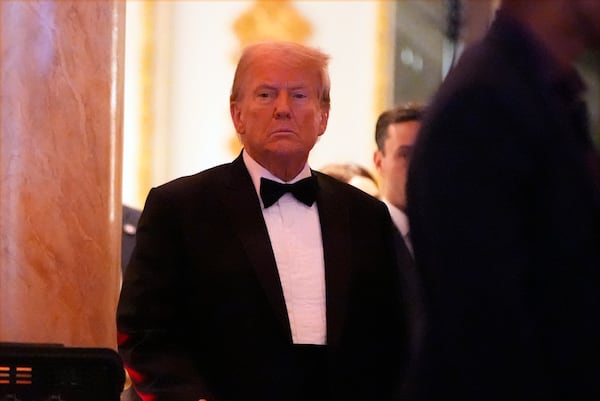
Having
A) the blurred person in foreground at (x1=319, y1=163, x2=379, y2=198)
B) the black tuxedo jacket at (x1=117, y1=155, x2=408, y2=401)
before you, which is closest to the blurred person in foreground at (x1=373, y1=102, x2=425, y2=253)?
the black tuxedo jacket at (x1=117, y1=155, x2=408, y2=401)

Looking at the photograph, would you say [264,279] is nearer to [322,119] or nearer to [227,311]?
[227,311]

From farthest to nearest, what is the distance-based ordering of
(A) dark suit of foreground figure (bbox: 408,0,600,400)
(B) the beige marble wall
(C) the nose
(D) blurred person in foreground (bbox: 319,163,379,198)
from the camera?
(D) blurred person in foreground (bbox: 319,163,379,198)
(B) the beige marble wall
(C) the nose
(A) dark suit of foreground figure (bbox: 408,0,600,400)

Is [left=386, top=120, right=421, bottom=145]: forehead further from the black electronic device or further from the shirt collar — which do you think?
the black electronic device

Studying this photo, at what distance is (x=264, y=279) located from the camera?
1910 mm

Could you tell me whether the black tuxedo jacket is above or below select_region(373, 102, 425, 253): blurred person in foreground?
below

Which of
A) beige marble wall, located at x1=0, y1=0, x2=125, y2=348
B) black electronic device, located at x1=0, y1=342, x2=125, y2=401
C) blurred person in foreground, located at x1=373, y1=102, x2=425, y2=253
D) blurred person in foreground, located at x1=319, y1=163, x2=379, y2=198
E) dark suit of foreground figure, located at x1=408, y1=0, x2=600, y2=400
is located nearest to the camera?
dark suit of foreground figure, located at x1=408, y1=0, x2=600, y2=400

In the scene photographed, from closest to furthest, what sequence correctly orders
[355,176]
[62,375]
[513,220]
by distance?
[513,220] < [62,375] < [355,176]

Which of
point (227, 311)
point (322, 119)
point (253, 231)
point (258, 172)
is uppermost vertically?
point (322, 119)

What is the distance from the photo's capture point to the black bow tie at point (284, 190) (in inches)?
78.5

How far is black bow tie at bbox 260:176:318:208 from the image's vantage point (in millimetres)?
1995

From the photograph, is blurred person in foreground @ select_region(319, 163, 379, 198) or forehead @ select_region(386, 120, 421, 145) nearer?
forehead @ select_region(386, 120, 421, 145)

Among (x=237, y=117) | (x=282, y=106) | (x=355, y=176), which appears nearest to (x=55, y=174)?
(x=237, y=117)

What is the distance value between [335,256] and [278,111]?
30 centimetres

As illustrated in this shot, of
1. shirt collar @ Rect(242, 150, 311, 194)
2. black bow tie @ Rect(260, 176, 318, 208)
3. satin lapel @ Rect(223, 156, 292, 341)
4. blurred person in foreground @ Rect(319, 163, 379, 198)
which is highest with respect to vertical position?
shirt collar @ Rect(242, 150, 311, 194)
